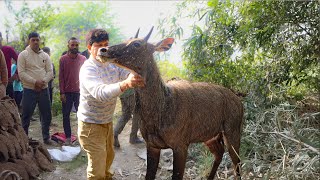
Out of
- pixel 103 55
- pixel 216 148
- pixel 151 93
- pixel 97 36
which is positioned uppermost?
pixel 97 36

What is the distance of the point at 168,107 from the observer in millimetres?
3643

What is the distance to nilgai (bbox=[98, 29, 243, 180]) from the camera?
332 cm

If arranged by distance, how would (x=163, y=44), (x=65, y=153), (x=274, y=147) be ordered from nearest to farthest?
(x=163, y=44) → (x=274, y=147) → (x=65, y=153)

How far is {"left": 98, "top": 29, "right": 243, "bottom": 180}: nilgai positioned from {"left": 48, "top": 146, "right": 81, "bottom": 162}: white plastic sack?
2716 millimetres

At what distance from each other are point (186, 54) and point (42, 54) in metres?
2.87

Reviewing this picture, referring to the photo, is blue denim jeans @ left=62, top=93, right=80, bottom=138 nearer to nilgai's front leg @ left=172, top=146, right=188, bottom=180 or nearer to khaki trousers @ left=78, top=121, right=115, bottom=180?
khaki trousers @ left=78, top=121, right=115, bottom=180

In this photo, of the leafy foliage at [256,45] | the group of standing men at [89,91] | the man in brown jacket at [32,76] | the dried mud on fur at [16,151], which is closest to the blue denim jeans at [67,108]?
the group of standing men at [89,91]

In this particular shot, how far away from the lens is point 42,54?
21.9ft

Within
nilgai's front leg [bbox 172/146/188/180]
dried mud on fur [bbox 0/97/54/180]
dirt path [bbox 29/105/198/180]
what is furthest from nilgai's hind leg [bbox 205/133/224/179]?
dried mud on fur [bbox 0/97/54/180]

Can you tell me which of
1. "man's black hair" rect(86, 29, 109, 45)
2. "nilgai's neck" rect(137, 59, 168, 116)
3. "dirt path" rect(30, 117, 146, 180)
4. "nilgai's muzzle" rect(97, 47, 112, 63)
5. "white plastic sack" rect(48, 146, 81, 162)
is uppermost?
"man's black hair" rect(86, 29, 109, 45)

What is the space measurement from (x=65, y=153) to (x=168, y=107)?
11.1 ft

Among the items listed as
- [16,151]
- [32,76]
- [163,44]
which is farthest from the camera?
[32,76]

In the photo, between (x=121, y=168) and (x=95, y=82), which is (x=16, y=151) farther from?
(x=95, y=82)

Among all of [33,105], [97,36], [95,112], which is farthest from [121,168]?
[97,36]
